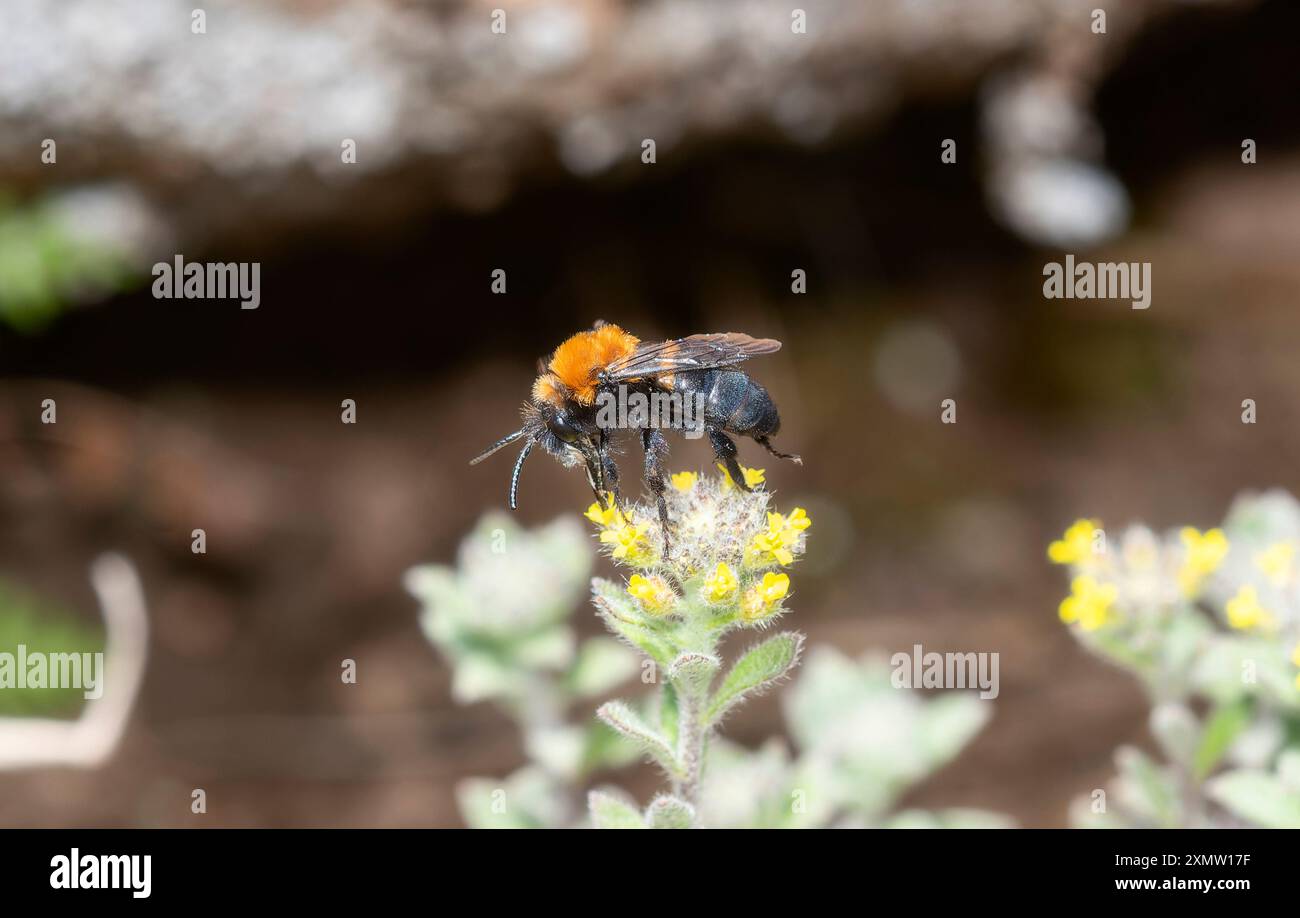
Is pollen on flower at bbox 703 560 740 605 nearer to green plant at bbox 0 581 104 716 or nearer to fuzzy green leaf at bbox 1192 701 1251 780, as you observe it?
fuzzy green leaf at bbox 1192 701 1251 780

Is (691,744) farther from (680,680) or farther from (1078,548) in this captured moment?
(1078,548)

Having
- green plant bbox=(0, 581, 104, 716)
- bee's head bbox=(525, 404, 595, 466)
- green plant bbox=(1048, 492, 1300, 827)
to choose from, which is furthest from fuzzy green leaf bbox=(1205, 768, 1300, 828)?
green plant bbox=(0, 581, 104, 716)

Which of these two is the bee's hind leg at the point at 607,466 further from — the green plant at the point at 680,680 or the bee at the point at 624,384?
the green plant at the point at 680,680

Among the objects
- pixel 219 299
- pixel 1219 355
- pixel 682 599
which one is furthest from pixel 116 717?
pixel 1219 355

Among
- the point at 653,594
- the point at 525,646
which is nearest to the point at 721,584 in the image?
the point at 653,594

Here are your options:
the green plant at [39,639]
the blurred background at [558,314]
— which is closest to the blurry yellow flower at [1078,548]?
the blurred background at [558,314]

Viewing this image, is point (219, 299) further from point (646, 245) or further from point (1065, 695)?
point (1065, 695)
